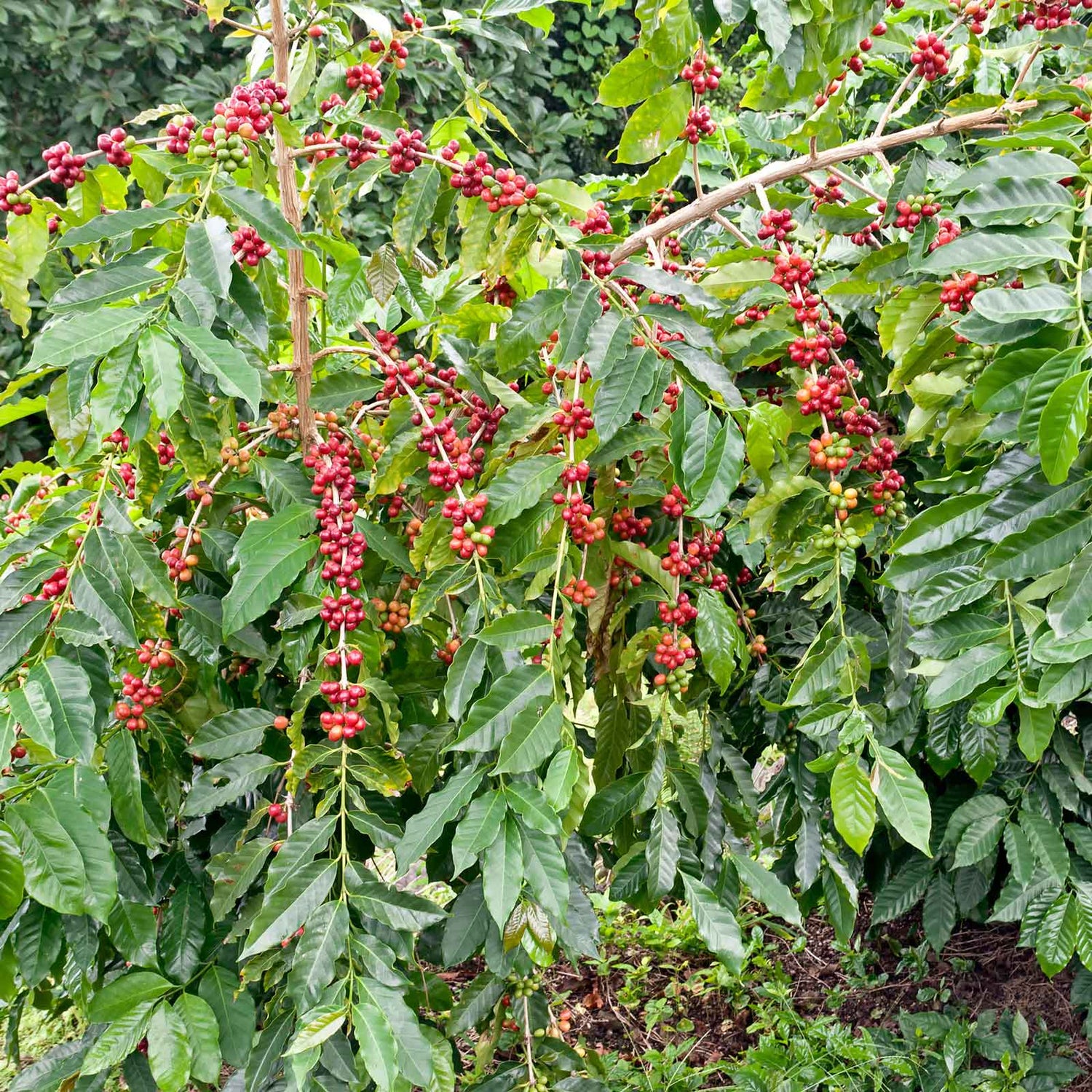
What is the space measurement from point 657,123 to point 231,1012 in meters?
1.34

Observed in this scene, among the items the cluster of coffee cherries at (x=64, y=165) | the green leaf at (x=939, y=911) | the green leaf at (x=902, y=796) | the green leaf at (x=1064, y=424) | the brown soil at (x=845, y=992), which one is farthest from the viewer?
the brown soil at (x=845, y=992)

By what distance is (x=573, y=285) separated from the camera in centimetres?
128

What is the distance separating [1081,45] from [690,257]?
70cm

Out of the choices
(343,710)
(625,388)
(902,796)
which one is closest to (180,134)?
(625,388)

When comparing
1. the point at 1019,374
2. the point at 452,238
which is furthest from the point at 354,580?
the point at 452,238

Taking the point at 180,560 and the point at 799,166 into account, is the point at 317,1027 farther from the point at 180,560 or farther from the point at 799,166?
the point at 799,166

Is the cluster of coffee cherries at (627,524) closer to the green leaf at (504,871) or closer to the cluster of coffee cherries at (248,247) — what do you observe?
the green leaf at (504,871)

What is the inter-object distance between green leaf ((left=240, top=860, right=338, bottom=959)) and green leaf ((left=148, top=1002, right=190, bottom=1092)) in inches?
7.8

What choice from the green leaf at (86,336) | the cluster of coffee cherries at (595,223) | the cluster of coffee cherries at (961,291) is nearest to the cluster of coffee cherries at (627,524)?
the cluster of coffee cherries at (595,223)

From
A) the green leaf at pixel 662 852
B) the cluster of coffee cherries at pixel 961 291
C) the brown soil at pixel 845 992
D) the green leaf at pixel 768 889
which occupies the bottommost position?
the brown soil at pixel 845 992

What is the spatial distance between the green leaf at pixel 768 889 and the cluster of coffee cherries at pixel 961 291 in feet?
2.63

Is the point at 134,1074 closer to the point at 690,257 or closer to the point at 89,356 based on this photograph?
the point at 89,356

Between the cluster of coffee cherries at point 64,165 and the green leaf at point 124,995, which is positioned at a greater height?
the cluster of coffee cherries at point 64,165

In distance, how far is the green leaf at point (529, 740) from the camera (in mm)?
1170
